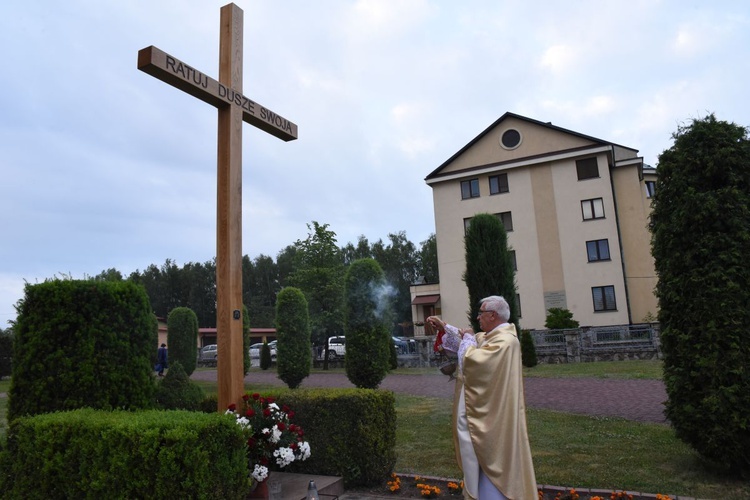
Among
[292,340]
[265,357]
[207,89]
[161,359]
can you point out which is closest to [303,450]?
[207,89]

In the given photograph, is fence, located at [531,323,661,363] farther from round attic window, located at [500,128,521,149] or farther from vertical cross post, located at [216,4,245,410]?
vertical cross post, located at [216,4,245,410]

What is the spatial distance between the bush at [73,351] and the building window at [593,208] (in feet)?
87.0

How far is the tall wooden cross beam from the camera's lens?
5066mm

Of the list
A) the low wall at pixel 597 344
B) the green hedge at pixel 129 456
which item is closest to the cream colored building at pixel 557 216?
the low wall at pixel 597 344

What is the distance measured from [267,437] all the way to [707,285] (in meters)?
4.58

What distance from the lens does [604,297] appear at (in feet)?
89.1

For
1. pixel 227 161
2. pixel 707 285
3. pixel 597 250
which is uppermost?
pixel 597 250

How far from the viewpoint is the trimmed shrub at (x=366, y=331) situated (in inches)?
469

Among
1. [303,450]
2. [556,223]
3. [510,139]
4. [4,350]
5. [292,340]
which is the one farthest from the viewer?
[510,139]

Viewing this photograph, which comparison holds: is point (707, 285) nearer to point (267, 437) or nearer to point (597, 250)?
point (267, 437)

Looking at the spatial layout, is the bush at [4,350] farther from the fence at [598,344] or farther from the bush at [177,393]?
the fence at [598,344]

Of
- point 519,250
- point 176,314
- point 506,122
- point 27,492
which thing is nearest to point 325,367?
point 176,314

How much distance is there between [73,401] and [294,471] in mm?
2351

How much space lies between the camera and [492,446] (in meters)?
3.88
